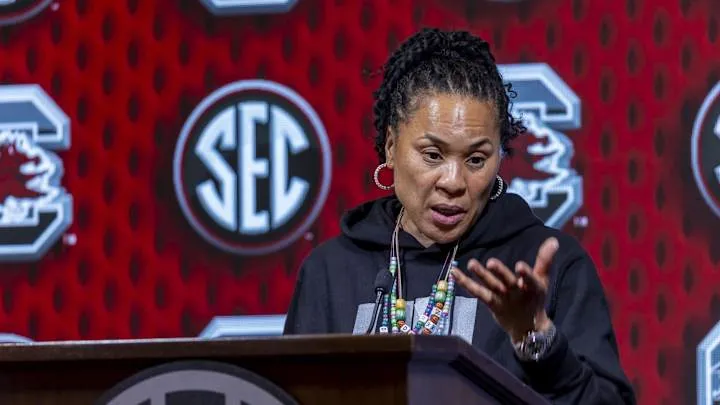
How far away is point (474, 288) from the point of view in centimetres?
136

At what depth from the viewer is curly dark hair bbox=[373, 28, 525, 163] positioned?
6.00 ft

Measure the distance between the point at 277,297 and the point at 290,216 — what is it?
6.3 inches

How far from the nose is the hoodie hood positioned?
0.06 m

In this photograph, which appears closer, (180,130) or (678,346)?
(678,346)

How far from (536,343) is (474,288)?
0.14 m

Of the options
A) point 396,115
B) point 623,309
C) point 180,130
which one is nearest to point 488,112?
point 396,115

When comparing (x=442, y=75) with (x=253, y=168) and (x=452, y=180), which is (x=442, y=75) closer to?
(x=452, y=180)

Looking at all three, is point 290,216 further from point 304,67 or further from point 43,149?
point 43,149

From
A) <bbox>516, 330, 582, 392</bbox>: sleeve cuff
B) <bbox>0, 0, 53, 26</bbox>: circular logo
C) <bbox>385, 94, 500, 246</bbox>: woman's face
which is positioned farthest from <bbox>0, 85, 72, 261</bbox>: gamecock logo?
<bbox>516, 330, 582, 392</bbox>: sleeve cuff

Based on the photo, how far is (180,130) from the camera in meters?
2.64

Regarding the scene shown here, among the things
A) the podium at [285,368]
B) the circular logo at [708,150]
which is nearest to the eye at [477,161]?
the podium at [285,368]

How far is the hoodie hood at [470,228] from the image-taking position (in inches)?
71.7

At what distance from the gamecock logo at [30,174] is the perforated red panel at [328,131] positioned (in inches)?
1.1

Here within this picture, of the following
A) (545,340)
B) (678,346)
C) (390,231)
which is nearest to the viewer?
(545,340)
